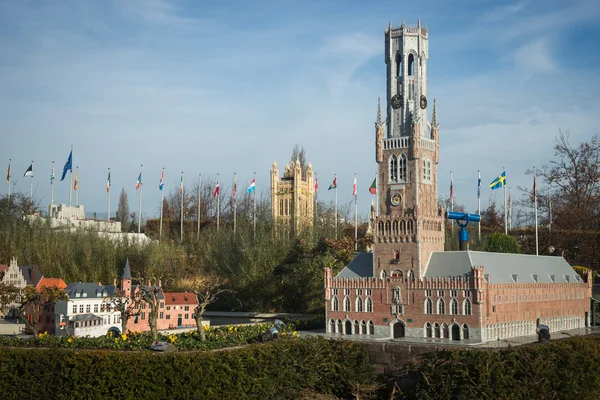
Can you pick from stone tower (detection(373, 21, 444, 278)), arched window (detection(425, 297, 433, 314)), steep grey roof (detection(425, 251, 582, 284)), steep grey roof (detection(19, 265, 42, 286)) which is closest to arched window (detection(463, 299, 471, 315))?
steep grey roof (detection(425, 251, 582, 284))

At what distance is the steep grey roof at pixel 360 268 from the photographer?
5459 centimetres

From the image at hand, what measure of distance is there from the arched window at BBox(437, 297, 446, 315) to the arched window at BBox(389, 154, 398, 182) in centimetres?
1043

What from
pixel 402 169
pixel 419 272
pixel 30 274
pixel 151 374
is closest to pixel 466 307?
pixel 419 272

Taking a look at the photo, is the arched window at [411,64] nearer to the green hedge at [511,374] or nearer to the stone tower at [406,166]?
the stone tower at [406,166]

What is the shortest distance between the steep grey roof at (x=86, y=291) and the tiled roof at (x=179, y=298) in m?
4.87

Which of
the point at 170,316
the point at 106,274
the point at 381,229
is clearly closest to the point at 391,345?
the point at 381,229

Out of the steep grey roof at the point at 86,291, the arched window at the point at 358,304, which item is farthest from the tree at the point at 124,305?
the arched window at the point at 358,304

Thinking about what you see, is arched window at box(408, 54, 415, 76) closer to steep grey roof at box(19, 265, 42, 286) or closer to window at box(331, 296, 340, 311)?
window at box(331, 296, 340, 311)

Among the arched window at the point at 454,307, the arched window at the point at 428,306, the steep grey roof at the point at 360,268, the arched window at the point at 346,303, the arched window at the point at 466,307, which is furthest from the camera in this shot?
the steep grey roof at the point at 360,268

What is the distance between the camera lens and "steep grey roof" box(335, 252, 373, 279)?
54.6 metres

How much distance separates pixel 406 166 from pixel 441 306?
1149 centimetres

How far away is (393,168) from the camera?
55531 mm

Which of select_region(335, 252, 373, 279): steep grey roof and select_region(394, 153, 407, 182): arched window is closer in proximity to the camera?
select_region(335, 252, 373, 279): steep grey roof

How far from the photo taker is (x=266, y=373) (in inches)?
1527
